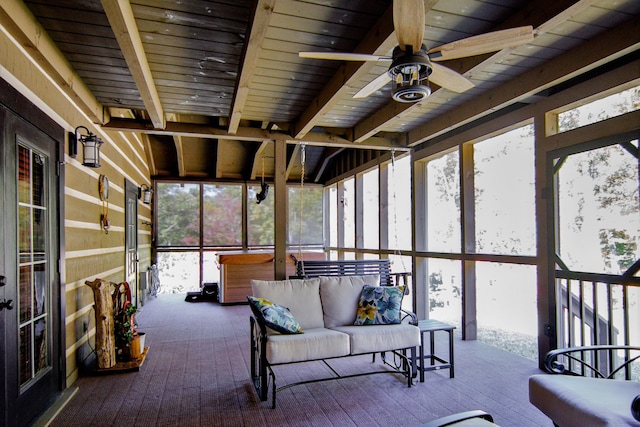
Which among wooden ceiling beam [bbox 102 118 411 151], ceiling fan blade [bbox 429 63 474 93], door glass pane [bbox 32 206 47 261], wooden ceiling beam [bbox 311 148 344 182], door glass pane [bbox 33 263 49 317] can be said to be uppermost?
wooden ceiling beam [bbox 311 148 344 182]

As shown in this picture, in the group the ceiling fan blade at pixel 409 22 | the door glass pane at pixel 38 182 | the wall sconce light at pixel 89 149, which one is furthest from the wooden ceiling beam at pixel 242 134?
the ceiling fan blade at pixel 409 22

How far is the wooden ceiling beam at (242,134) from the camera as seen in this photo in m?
4.79

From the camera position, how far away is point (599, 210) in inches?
135

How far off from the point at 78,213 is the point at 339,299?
2636mm

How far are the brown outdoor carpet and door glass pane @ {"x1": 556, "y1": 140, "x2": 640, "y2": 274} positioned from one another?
1.22 metres

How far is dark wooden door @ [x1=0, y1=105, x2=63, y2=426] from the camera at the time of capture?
2.42m

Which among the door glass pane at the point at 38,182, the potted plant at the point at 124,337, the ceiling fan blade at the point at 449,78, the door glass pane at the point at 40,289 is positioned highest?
the ceiling fan blade at the point at 449,78

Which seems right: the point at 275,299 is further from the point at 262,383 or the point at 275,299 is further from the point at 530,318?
the point at 530,318

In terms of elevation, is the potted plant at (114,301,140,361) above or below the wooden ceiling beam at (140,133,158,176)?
below

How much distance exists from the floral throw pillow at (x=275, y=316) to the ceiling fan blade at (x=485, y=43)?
2.22m

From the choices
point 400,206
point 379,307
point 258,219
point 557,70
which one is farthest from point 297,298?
point 258,219

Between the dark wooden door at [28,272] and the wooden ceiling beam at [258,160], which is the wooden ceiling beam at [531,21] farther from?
the wooden ceiling beam at [258,160]

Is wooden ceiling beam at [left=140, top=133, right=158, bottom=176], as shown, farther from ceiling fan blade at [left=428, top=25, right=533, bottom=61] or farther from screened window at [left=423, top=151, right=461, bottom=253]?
ceiling fan blade at [left=428, top=25, right=533, bottom=61]

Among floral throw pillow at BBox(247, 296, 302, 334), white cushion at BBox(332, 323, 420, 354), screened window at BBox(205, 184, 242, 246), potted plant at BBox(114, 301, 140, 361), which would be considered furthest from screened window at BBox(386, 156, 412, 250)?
screened window at BBox(205, 184, 242, 246)
